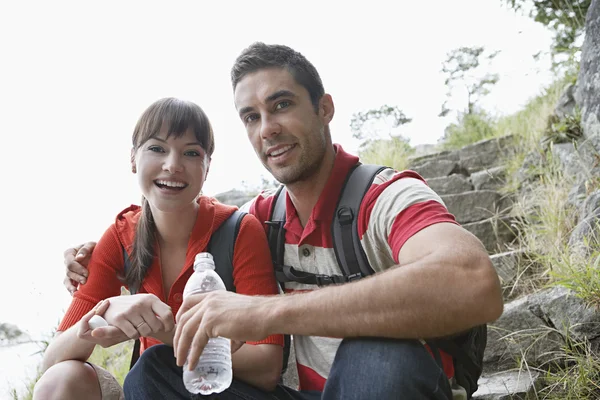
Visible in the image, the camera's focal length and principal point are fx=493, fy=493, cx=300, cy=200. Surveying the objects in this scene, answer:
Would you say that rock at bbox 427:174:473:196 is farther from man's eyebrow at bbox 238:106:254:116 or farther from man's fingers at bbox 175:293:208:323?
man's fingers at bbox 175:293:208:323

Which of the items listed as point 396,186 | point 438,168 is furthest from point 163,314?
point 438,168

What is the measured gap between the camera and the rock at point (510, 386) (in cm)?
225

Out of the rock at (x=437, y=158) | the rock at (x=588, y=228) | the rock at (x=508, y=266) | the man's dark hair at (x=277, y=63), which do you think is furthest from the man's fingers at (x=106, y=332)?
the rock at (x=437, y=158)

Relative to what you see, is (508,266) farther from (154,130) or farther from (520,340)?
(154,130)

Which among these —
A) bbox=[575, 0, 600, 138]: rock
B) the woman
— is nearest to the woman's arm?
the woman

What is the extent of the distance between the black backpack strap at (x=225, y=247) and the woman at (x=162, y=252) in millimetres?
28

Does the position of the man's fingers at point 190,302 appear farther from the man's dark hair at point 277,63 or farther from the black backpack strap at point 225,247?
the man's dark hair at point 277,63

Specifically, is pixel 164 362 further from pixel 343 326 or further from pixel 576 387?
pixel 576 387

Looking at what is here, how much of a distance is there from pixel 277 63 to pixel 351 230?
36.7 inches

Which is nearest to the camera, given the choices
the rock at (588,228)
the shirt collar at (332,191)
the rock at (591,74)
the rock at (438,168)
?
the shirt collar at (332,191)

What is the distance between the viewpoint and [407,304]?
133 cm

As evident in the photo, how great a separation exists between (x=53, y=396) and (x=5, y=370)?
9.85 ft

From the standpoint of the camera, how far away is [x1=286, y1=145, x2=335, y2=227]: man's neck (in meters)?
2.19

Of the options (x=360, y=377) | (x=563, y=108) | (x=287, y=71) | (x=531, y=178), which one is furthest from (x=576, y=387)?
(x=563, y=108)
